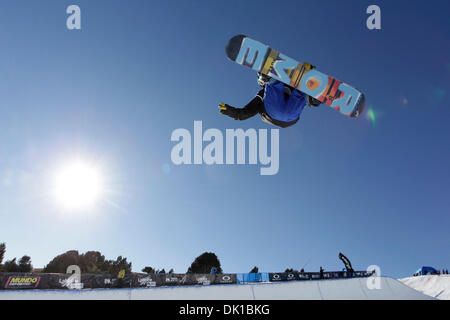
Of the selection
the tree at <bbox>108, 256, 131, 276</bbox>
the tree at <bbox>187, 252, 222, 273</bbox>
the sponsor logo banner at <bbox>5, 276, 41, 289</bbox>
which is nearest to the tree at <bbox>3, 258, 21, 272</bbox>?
the tree at <bbox>108, 256, 131, 276</bbox>

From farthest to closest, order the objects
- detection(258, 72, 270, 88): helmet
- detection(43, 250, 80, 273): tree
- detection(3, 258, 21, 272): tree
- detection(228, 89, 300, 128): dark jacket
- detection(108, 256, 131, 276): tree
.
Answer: detection(108, 256, 131, 276): tree < detection(43, 250, 80, 273): tree < detection(3, 258, 21, 272): tree < detection(258, 72, 270, 88): helmet < detection(228, 89, 300, 128): dark jacket

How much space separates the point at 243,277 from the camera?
66.3 feet

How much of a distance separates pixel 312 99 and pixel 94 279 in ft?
48.9

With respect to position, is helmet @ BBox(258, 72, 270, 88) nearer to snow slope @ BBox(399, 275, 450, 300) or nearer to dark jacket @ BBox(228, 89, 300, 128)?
dark jacket @ BBox(228, 89, 300, 128)

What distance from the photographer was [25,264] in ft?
112

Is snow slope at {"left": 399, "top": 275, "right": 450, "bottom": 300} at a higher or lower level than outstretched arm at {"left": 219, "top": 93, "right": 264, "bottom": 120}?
lower

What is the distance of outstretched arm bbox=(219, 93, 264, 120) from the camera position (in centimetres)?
588

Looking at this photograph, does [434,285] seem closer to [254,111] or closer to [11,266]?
[254,111]

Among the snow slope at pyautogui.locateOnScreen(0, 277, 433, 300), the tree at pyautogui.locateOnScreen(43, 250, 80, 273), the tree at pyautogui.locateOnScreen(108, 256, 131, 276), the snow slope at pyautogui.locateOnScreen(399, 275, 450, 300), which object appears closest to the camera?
the snow slope at pyautogui.locateOnScreen(0, 277, 433, 300)

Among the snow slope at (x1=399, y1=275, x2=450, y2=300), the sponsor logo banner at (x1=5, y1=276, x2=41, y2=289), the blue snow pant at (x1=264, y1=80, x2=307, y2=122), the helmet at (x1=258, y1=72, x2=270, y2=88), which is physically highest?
the helmet at (x1=258, y1=72, x2=270, y2=88)

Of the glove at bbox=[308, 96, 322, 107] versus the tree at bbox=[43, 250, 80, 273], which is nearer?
the glove at bbox=[308, 96, 322, 107]

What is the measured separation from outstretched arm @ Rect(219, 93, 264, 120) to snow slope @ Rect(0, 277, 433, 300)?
13.2 metres
